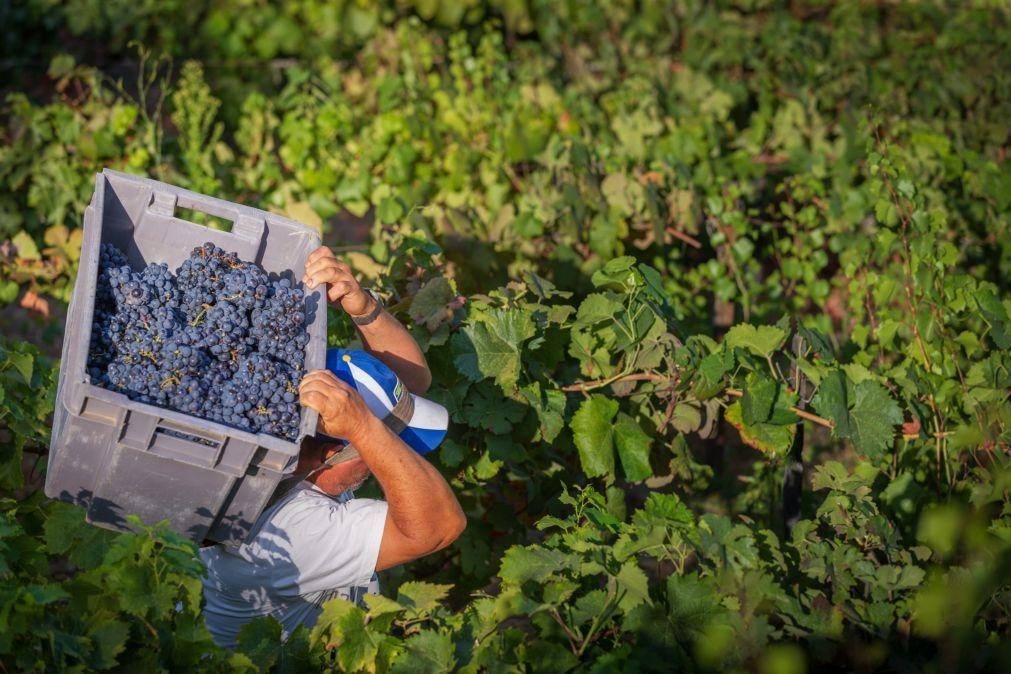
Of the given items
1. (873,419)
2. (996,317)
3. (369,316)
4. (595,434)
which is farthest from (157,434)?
(996,317)

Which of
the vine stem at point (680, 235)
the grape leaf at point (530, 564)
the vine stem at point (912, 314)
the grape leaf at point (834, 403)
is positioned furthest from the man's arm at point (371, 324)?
the vine stem at point (680, 235)

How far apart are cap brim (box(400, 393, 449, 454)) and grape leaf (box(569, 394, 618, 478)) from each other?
556mm

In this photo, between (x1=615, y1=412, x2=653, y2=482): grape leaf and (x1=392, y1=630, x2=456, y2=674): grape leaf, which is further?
(x1=615, y1=412, x2=653, y2=482): grape leaf

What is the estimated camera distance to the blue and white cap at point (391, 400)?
101 inches

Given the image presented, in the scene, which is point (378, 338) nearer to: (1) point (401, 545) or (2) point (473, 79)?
(1) point (401, 545)

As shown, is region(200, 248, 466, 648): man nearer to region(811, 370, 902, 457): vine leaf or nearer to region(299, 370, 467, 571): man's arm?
region(299, 370, 467, 571): man's arm

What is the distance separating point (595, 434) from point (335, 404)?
3.53ft

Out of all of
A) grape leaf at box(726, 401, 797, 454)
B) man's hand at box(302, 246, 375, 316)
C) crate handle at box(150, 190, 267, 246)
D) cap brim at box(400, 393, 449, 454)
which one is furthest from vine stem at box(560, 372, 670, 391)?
crate handle at box(150, 190, 267, 246)

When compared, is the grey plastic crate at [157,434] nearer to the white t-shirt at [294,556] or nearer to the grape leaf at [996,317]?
the white t-shirt at [294,556]

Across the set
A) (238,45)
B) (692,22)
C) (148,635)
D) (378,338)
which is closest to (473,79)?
(238,45)

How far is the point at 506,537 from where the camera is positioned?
3834mm

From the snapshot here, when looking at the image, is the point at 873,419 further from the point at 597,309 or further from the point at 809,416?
the point at 597,309

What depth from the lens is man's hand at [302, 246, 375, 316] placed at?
262 cm

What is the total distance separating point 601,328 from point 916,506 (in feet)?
3.13
